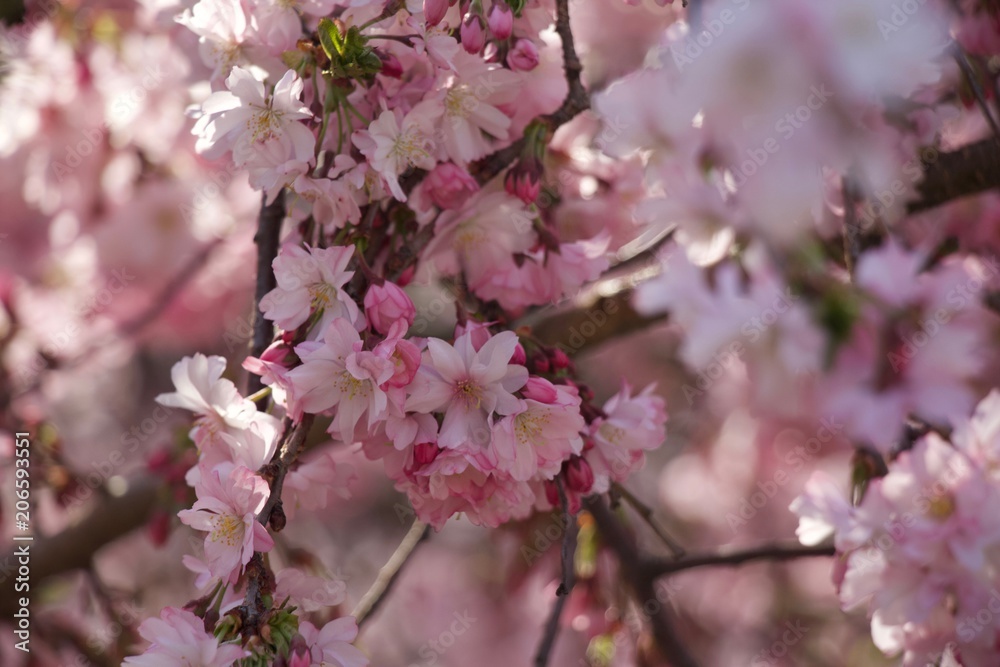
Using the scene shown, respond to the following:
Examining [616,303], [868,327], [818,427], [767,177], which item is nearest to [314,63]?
[767,177]

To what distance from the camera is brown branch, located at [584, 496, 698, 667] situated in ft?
5.20

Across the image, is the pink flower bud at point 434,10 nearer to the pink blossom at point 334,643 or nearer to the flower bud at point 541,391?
the flower bud at point 541,391

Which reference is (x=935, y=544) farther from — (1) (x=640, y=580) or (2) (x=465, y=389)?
(1) (x=640, y=580)

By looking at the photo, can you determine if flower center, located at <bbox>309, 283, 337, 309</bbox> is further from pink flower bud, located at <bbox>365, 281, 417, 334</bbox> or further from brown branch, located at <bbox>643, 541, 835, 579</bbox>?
brown branch, located at <bbox>643, 541, 835, 579</bbox>

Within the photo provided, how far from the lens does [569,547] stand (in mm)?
949

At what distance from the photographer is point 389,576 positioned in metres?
1.43

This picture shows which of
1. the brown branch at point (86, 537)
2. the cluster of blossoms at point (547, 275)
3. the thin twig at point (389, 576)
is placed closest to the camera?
the cluster of blossoms at point (547, 275)

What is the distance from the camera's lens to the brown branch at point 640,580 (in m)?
1.58

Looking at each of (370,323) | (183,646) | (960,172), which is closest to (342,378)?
(370,323)

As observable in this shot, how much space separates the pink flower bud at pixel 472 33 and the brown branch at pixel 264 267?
322 millimetres

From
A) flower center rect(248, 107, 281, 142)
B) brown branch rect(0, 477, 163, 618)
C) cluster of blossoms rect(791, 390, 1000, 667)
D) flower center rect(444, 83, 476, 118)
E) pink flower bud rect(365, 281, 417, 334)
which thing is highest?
flower center rect(248, 107, 281, 142)

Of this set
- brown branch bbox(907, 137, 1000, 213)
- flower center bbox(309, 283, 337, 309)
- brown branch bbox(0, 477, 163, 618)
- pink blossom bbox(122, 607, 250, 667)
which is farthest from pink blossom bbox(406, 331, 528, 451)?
brown branch bbox(0, 477, 163, 618)

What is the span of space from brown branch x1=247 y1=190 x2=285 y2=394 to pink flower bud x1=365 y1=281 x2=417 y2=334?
23cm

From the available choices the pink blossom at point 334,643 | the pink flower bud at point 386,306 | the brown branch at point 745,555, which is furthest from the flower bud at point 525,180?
the brown branch at point 745,555
